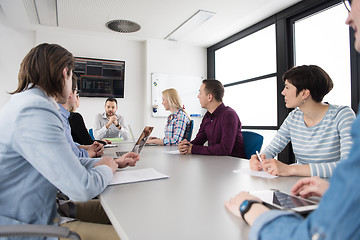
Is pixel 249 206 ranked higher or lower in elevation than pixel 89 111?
lower

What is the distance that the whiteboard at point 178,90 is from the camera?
4.91 meters

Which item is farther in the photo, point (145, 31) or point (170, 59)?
point (170, 59)

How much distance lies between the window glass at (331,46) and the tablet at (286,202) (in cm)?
275

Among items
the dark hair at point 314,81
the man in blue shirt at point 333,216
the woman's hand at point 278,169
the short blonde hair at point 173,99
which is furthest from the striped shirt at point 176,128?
the man in blue shirt at point 333,216

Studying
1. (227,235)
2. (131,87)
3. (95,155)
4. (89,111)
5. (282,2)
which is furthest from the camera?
(131,87)

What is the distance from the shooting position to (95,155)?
189cm

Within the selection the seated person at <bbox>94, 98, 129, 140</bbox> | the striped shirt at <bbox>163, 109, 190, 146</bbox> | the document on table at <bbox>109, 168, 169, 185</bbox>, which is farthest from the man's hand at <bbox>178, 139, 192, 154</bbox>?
the seated person at <bbox>94, 98, 129, 140</bbox>

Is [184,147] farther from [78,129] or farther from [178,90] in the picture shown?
[178,90]

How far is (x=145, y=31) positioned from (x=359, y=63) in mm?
3301

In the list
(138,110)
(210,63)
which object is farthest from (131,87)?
(210,63)

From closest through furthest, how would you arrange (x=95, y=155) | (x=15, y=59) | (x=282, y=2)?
1. (x=95, y=155)
2. (x=282, y=2)
3. (x=15, y=59)

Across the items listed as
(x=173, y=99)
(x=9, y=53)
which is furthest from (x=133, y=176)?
(x=9, y=53)

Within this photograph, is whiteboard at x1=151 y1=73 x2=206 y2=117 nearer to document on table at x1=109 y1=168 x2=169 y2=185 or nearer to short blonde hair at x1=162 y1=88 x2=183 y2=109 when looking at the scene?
short blonde hair at x1=162 y1=88 x2=183 y2=109

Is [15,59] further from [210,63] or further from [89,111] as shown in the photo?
[210,63]
